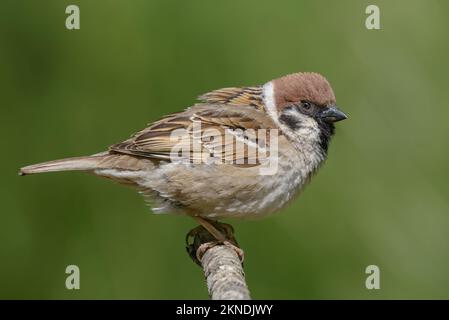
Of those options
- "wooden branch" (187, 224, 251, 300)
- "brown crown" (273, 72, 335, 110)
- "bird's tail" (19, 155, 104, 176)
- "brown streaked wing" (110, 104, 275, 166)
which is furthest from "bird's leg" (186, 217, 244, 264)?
"brown crown" (273, 72, 335, 110)

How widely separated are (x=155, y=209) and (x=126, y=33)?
1.42 meters

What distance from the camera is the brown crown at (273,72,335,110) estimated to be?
4641 millimetres

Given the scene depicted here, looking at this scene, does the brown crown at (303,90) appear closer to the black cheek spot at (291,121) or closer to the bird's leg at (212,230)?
the black cheek spot at (291,121)

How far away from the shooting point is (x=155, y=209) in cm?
466

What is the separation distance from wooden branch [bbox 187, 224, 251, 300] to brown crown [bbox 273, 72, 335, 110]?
0.72 m

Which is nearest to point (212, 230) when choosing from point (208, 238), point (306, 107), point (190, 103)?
point (208, 238)

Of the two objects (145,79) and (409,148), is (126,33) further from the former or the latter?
(409,148)

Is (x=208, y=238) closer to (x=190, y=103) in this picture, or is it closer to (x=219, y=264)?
(x=219, y=264)

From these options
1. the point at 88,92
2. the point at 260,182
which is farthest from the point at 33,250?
the point at 260,182

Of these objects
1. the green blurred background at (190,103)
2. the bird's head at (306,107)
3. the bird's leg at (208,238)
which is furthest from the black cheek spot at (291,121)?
the green blurred background at (190,103)

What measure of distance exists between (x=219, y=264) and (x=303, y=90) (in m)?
1.09

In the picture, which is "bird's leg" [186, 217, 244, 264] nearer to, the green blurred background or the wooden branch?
the wooden branch

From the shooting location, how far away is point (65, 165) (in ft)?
15.0

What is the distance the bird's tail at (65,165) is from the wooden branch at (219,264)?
631 mm
